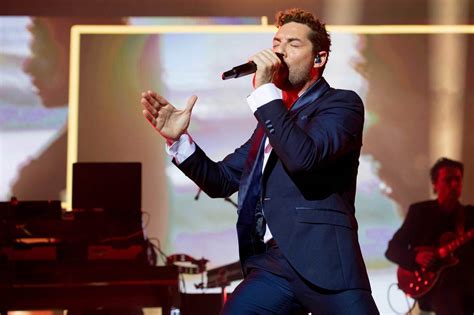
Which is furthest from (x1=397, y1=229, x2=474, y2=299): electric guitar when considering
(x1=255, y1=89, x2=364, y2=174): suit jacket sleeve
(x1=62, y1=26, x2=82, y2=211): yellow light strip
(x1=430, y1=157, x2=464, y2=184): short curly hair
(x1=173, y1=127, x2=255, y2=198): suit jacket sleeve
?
(x1=255, y1=89, x2=364, y2=174): suit jacket sleeve

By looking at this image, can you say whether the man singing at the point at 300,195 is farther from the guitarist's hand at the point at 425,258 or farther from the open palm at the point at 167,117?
the guitarist's hand at the point at 425,258

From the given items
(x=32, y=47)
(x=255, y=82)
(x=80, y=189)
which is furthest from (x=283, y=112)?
(x=32, y=47)

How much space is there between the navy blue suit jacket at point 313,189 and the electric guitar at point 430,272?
3.45 meters

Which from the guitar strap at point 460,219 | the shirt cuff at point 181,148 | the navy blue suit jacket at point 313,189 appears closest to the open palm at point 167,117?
the shirt cuff at point 181,148

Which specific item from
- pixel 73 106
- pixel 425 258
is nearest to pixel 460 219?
pixel 425 258

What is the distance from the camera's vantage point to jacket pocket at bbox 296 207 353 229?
2.01 meters

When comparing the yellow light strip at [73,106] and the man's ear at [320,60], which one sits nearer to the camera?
the man's ear at [320,60]

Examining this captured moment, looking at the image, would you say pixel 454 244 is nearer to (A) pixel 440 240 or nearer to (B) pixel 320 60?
(A) pixel 440 240

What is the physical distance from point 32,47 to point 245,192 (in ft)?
12.1

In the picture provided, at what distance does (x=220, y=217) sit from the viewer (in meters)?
5.40

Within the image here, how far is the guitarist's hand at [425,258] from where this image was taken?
534 cm

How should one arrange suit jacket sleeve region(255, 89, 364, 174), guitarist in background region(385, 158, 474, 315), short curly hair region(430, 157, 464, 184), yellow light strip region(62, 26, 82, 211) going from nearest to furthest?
1. suit jacket sleeve region(255, 89, 364, 174)
2. guitarist in background region(385, 158, 474, 315)
3. yellow light strip region(62, 26, 82, 211)
4. short curly hair region(430, 157, 464, 184)

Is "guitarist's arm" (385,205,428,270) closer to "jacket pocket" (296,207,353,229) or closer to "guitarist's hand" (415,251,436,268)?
"guitarist's hand" (415,251,436,268)

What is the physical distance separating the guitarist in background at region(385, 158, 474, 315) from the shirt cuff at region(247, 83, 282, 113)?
3.65 meters
